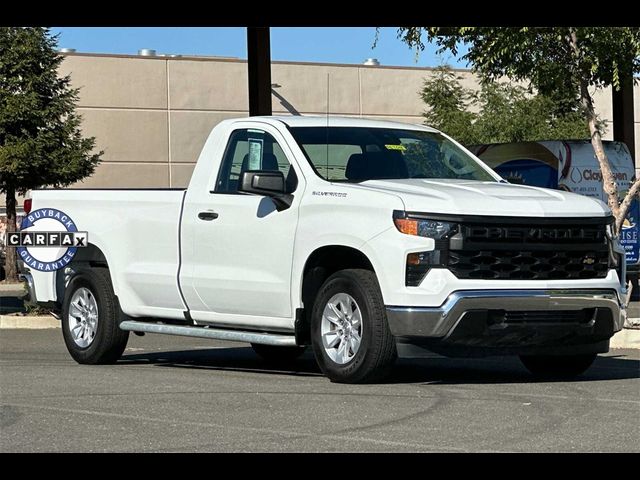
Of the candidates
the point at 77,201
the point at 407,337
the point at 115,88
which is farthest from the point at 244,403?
the point at 115,88

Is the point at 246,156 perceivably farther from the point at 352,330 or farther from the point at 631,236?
the point at 631,236

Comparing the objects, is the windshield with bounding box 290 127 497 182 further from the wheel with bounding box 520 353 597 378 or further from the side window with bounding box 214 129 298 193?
the wheel with bounding box 520 353 597 378

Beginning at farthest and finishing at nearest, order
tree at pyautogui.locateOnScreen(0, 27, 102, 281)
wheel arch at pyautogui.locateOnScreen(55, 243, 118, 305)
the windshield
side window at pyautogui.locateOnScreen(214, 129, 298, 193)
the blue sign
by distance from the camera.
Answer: tree at pyautogui.locateOnScreen(0, 27, 102, 281) < the blue sign < wheel arch at pyautogui.locateOnScreen(55, 243, 118, 305) < side window at pyautogui.locateOnScreen(214, 129, 298, 193) < the windshield

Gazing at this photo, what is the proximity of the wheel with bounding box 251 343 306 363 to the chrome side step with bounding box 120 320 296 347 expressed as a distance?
137 cm

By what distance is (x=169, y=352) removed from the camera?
15.0 metres

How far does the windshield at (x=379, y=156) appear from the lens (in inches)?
469

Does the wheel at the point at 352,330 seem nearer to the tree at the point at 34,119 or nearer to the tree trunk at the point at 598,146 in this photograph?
the tree trunk at the point at 598,146

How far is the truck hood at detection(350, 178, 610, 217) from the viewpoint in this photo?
10688 mm

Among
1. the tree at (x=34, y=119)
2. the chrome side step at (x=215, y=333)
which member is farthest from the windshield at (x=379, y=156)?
the tree at (x=34, y=119)

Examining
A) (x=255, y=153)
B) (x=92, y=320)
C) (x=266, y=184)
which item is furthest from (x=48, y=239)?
(x=266, y=184)

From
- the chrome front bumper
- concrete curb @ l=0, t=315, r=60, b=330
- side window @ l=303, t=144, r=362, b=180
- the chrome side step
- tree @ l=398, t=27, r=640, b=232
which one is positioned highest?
tree @ l=398, t=27, r=640, b=232

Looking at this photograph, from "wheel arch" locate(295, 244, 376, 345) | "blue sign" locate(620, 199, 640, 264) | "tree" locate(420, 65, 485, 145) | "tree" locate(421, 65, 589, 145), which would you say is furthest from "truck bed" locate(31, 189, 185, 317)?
A: "tree" locate(420, 65, 485, 145)

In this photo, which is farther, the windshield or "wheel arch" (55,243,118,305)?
"wheel arch" (55,243,118,305)

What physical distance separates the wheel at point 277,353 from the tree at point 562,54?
4224 millimetres
